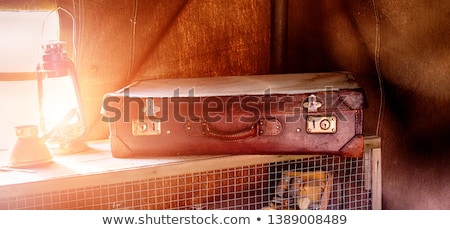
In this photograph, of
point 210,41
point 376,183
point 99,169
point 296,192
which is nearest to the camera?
point 99,169

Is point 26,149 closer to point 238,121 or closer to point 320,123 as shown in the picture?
point 238,121

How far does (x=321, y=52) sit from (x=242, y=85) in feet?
1.58

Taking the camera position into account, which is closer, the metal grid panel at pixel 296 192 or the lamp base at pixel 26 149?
the lamp base at pixel 26 149

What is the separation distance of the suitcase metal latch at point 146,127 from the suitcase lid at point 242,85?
7cm

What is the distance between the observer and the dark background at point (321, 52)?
156cm

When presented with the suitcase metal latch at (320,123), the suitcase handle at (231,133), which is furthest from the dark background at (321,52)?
the suitcase handle at (231,133)

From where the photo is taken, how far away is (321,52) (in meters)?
1.96

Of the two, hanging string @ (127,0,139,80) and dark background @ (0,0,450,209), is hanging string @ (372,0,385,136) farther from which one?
hanging string @ (127,0,139,80)

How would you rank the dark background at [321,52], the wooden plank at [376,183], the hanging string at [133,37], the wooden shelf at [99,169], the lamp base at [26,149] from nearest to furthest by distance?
the wooden shelf at [99,169], the lamp base at [26,149], the dark background at [321,52], the wooden plank at [376,183], the hanging string at [133,37]

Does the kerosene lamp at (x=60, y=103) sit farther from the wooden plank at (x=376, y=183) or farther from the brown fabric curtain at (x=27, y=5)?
the wooden plank at (x=376, y=183)

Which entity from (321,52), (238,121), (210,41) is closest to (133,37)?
(210,41)
